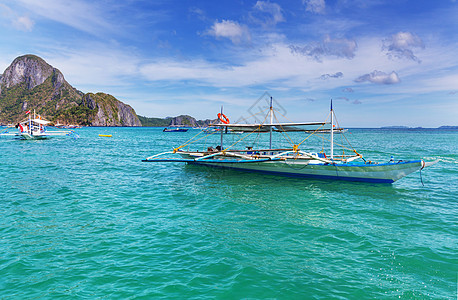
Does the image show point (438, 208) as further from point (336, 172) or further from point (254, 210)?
point (254, 210)

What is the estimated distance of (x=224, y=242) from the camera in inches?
405

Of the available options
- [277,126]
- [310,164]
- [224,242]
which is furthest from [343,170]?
[224,242]

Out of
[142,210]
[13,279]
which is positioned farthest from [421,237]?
[13,279]

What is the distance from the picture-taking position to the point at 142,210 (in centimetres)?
1405

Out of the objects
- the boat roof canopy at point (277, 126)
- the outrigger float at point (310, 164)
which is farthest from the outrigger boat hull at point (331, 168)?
the boat roof canopy at point (277, 126)

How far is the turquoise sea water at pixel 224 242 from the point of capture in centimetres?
Result: 739

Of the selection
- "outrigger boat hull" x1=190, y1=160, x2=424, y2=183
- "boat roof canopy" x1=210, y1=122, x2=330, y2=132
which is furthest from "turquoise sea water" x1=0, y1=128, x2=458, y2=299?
"boat roof canopy" x1=210, y1=122, x2=330, y2=132

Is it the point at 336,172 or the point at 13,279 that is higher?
the point at 336,172

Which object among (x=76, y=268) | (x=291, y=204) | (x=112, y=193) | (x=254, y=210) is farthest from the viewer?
(x=112, y=193)

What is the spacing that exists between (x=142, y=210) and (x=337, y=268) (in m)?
10.2

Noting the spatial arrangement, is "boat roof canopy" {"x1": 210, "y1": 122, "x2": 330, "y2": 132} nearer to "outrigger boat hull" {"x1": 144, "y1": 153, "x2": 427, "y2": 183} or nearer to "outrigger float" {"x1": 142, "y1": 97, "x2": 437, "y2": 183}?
"outrigger float" {"x1": 142, "y1": 97, "x2": 437, "y2": 183}

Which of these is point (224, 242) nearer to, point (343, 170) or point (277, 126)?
point (343, 170)

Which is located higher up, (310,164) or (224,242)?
(310,164)

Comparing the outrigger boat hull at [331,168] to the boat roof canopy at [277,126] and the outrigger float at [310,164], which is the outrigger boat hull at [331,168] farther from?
the boat roof canopy at [277,126]
